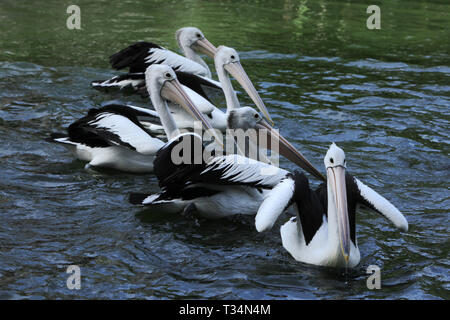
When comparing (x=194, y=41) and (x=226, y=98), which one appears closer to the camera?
(x=226, y=98)

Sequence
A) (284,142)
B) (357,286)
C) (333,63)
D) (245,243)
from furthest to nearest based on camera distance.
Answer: (333,63), (284,142), (245,243), (357,286)

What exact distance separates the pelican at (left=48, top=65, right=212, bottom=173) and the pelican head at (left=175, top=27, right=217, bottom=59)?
2.68 meters

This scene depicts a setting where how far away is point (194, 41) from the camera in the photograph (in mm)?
8523

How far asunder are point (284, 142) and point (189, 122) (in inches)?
65.1

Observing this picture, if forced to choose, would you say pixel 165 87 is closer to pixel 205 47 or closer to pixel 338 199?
pixel 338 199

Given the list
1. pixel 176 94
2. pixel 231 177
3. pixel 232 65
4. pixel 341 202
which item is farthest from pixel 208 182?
pixel 232 65

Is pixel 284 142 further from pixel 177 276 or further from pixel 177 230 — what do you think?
pixel 177 276

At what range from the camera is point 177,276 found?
13.1 ft

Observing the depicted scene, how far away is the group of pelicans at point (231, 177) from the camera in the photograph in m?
4.02

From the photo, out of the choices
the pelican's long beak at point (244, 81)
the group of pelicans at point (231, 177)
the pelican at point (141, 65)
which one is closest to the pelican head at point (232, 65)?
the pelican's long beak at point (244, 81)

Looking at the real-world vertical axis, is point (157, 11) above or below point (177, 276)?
above

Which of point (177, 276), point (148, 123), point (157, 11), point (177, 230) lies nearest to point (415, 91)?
point (148, 123)

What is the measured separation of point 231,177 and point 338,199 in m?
0.85

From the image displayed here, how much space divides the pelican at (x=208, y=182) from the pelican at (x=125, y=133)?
0.61 meters
